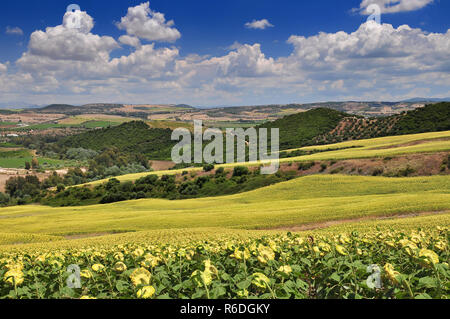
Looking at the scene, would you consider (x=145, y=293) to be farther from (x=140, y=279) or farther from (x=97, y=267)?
(x=97, y=267)

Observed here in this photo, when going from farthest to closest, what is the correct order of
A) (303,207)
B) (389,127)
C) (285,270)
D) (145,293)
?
(389,127) < (303,207) < (285,270) < (145,293)

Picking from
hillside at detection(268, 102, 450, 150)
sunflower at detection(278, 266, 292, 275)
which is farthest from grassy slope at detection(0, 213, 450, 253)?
hillside at detection(268, 102, 450, 150)

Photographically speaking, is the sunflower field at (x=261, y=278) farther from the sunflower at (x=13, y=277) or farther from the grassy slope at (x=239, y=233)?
the grassy slope at (x=239, y=233)

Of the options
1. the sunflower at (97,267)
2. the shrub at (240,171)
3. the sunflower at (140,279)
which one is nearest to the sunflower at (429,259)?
the sunflower at (140,279)

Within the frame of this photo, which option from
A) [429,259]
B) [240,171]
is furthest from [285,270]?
[240,171]

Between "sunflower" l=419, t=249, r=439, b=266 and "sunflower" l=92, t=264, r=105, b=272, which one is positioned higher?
"sunflower" l=419, t=249, r=439, b=266

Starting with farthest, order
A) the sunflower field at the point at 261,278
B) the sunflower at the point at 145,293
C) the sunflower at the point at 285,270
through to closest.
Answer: the sunflower at the point at 285,270 → the sunflower field at the point at 261,278 → the sunflower at the point at 145,293

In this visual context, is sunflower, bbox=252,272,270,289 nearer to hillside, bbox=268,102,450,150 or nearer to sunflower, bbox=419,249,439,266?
sunflower, bbox=419,249,439,266

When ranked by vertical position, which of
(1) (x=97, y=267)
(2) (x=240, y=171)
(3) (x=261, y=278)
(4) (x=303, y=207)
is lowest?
(2) (x=240, y=171)

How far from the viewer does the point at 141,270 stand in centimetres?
602

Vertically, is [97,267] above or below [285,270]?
below

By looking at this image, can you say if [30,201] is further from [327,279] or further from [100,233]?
[327,279]

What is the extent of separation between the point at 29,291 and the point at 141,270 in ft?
7.82
